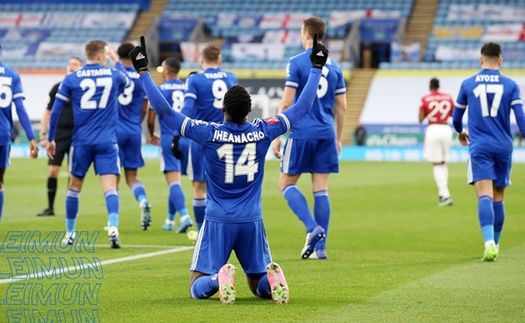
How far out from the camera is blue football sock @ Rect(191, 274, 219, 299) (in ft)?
22.7

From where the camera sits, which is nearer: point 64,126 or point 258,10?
point 64,126

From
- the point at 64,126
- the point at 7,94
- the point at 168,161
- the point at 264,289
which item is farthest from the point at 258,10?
the point at 264,289

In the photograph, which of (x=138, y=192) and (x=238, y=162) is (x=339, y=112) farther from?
Result: (x=138, y=192)

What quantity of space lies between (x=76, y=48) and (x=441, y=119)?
92.4 feet

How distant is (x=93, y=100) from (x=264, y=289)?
4097mm

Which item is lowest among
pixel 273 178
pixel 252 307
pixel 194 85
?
pixel 273 178

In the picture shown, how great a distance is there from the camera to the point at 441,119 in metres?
18.1

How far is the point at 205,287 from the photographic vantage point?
23.0 feet

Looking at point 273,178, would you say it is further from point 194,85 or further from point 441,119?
point 194,85

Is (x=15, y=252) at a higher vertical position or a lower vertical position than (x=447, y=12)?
lower

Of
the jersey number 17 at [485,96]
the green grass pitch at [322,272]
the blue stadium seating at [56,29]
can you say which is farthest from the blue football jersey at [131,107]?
the blue stadium seating at [56,29]

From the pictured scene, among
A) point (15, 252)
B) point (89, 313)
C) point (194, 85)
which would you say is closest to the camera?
point (89, 313)

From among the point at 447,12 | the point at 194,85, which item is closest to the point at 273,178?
the point at 194,85

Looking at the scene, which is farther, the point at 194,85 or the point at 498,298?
the point at 194,85
